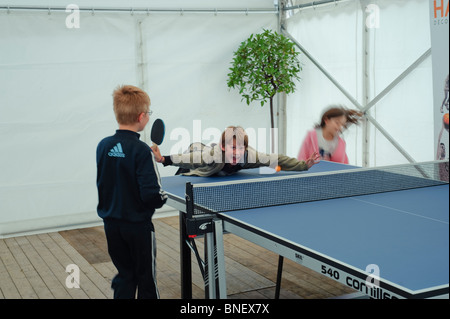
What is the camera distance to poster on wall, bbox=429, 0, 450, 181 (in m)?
4.57

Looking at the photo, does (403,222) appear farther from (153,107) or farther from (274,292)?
(153,107)

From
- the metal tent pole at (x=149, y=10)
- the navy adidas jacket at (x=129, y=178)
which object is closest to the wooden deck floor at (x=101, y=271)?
the navy adidas jacket at (x=129, y=178)

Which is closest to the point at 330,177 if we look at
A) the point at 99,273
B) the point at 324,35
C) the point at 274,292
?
the point at 274,292

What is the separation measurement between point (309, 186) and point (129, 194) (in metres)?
1.16

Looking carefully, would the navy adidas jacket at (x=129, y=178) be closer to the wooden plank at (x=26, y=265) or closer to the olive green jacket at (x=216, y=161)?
the olive green jacket at (x=216, y=161)

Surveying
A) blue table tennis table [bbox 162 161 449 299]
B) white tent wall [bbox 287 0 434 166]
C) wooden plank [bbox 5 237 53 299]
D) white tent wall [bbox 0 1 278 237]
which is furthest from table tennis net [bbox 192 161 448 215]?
white tent wall [bbox 0 1 278 237]

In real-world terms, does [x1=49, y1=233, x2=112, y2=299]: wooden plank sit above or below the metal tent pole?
below

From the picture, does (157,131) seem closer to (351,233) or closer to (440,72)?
(351,233)

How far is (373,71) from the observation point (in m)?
6.02

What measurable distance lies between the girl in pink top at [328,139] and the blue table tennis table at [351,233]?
3.05ft

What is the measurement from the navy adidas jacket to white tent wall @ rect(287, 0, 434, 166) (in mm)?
3365

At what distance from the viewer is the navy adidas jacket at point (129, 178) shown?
2867 millimetres

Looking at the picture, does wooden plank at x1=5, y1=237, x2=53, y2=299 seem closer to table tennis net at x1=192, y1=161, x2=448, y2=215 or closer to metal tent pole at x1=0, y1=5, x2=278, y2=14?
table tennis net at x1=192, y1=161, x2=448, y2=215

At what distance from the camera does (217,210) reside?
306cm
